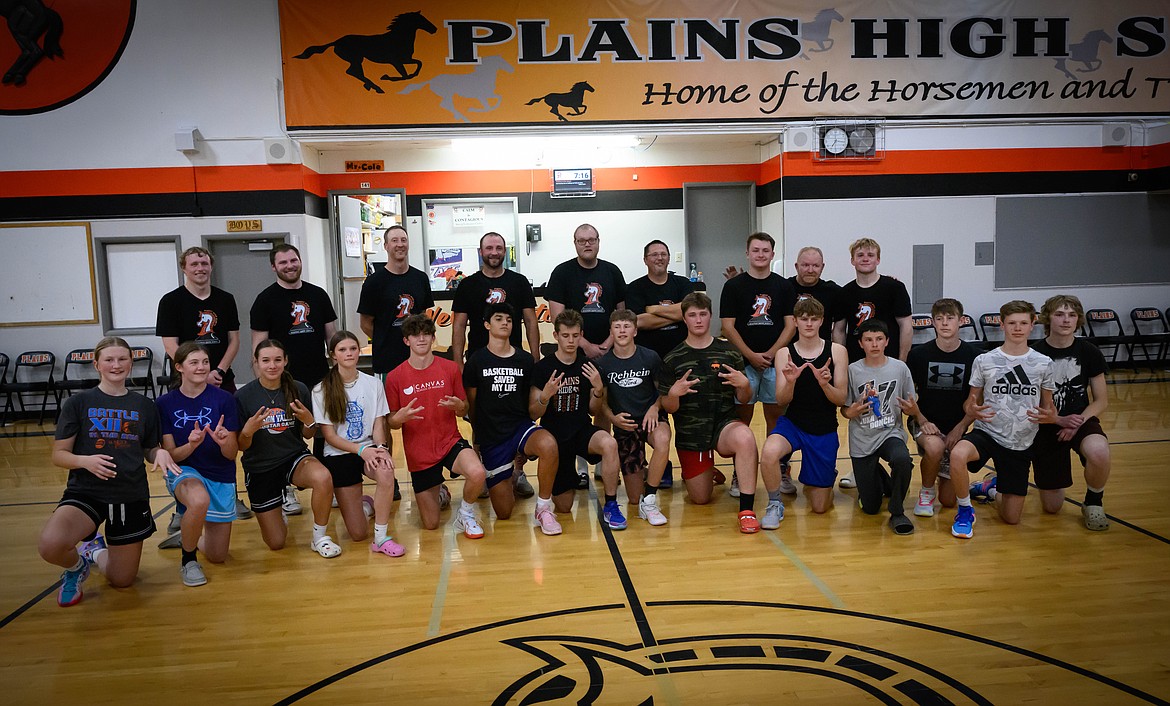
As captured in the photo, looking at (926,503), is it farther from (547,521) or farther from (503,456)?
(503,456)

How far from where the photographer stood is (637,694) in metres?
2.63

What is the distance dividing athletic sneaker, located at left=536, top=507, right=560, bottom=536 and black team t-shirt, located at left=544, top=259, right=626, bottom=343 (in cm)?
141

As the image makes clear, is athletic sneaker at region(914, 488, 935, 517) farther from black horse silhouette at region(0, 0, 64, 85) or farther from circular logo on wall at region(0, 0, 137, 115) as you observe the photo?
black horse silhouette at region(0, 0, 64, 85)

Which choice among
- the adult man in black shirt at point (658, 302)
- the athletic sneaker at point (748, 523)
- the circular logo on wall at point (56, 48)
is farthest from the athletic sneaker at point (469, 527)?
the circular logo on wall at point (56, 48)

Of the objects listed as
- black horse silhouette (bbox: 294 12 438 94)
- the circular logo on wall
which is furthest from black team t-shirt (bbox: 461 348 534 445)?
the circular logo on wall

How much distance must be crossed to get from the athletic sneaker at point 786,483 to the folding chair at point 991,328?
6011mm

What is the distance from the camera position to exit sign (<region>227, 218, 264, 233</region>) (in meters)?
8.87

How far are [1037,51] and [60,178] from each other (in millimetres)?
11883

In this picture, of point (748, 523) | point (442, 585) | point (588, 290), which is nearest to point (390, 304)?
point (588, 290)

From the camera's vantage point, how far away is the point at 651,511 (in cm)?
450

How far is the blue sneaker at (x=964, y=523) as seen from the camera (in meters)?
4.11

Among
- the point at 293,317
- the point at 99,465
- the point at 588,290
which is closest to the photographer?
the point at 99,465

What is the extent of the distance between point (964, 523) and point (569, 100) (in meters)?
6.52

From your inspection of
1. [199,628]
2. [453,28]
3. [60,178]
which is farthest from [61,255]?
[199,628]
